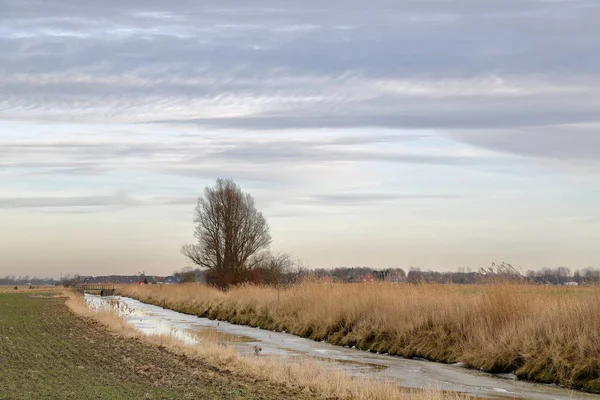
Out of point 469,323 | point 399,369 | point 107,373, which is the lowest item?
point 399,369

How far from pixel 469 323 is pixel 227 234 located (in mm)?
46222

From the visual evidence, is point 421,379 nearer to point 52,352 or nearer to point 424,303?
point 424,303

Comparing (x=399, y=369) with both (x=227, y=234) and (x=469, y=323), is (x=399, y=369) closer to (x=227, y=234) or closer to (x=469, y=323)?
(x=469, y=323)

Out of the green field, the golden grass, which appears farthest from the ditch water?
the green field

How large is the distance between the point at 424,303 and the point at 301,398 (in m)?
11.9

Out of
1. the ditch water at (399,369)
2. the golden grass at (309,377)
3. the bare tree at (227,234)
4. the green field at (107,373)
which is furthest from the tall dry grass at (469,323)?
the bare tree at (227,234)

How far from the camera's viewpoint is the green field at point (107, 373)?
480 inches

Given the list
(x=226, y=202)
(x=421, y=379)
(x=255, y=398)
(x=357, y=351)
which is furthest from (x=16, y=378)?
(x=226, y=202)

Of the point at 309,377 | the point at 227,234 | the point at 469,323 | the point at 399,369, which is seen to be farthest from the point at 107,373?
the point at 227,234

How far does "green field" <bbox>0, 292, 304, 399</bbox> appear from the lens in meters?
12.2

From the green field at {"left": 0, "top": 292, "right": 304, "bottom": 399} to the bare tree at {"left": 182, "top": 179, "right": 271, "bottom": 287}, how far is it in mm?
41494

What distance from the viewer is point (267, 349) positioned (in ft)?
75.5

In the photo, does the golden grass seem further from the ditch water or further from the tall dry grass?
the tall dry grass

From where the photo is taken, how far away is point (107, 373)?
582 inches
